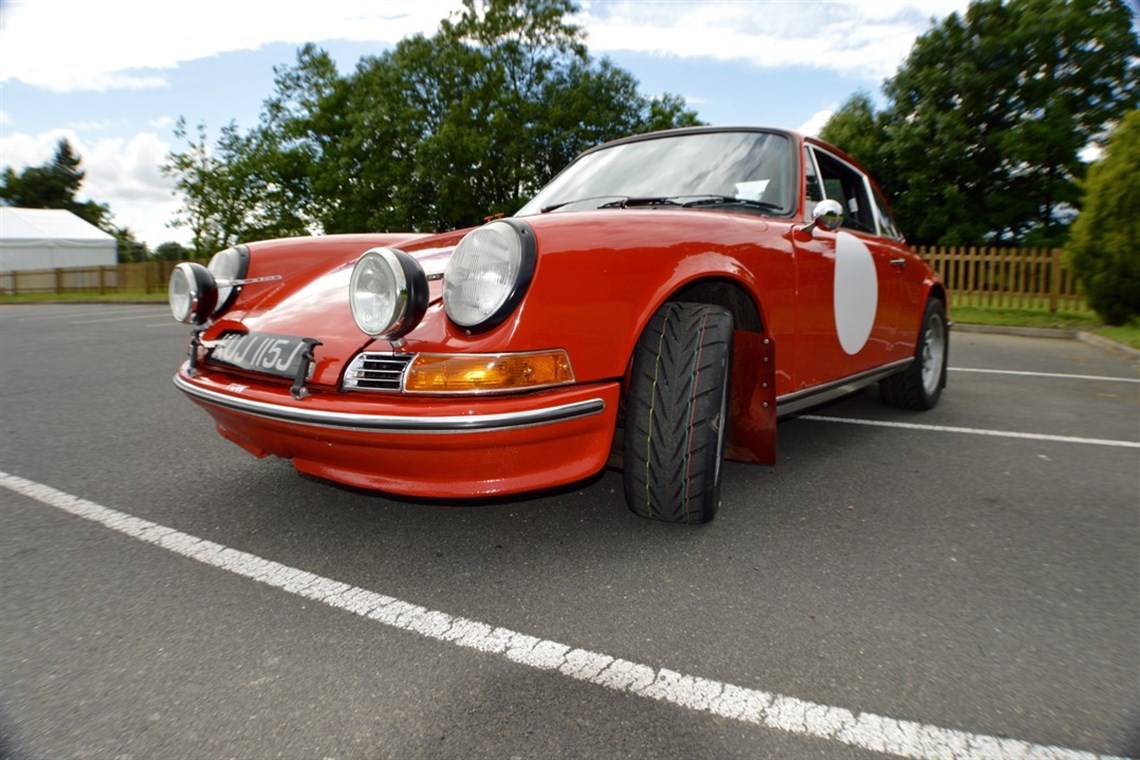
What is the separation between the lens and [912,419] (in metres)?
4.77

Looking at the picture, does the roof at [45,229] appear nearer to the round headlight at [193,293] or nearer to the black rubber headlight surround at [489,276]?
the round headlight at [193,293]

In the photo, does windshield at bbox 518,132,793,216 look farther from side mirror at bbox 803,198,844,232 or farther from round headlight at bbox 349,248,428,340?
round headlight at bbox 349,248,428,340

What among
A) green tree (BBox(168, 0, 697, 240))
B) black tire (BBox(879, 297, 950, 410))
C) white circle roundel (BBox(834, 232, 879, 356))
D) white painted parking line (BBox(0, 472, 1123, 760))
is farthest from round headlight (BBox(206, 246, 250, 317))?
green tree (BBox(168, 0, 697, 240))

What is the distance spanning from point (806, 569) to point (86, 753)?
6.24ft

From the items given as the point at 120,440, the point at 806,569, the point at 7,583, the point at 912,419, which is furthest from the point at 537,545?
the point at 912,419

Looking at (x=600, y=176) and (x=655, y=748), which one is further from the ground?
(x=600, y=176)

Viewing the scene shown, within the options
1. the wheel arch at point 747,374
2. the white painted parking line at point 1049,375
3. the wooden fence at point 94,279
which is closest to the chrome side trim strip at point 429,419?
the wheel arch at point 747,374

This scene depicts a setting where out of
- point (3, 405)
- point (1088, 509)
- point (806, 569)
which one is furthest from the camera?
point (3, 405)

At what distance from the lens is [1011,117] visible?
25.4 metres

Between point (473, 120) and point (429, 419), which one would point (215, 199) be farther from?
point (429, 419)

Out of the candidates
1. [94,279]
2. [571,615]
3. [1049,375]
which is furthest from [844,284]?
[94,279]

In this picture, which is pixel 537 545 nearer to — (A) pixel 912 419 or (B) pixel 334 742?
(B) pixel 334 742

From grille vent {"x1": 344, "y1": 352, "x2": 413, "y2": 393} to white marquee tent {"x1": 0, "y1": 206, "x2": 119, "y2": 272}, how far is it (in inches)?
1541

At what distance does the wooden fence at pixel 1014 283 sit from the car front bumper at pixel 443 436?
13.1m
